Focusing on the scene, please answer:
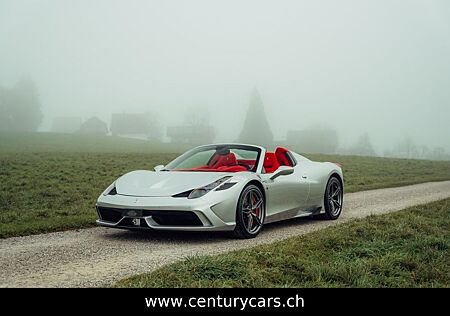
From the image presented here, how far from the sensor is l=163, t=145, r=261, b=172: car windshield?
9086mm

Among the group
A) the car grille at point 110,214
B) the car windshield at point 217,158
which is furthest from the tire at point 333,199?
the car grille at point 110,214

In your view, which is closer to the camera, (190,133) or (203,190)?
(203,190)

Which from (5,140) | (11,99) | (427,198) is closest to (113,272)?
(427,198)

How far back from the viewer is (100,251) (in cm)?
692

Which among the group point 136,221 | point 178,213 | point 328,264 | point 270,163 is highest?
point 270,163

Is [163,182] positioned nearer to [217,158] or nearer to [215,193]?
[215,193]

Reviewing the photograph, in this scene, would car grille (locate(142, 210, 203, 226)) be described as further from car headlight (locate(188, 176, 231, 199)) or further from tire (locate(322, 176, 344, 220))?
tire (locate(322, 176, 344, 220))

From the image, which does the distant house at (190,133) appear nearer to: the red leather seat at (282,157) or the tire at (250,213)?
the red leather seat at (282,157)

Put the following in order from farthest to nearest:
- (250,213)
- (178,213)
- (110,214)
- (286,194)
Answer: (286,194)
(250,213)
(110,214)
(178,213)

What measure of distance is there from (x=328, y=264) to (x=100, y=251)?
2.77m

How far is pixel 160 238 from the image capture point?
313 inches

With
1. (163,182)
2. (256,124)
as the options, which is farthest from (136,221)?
(256,124)
